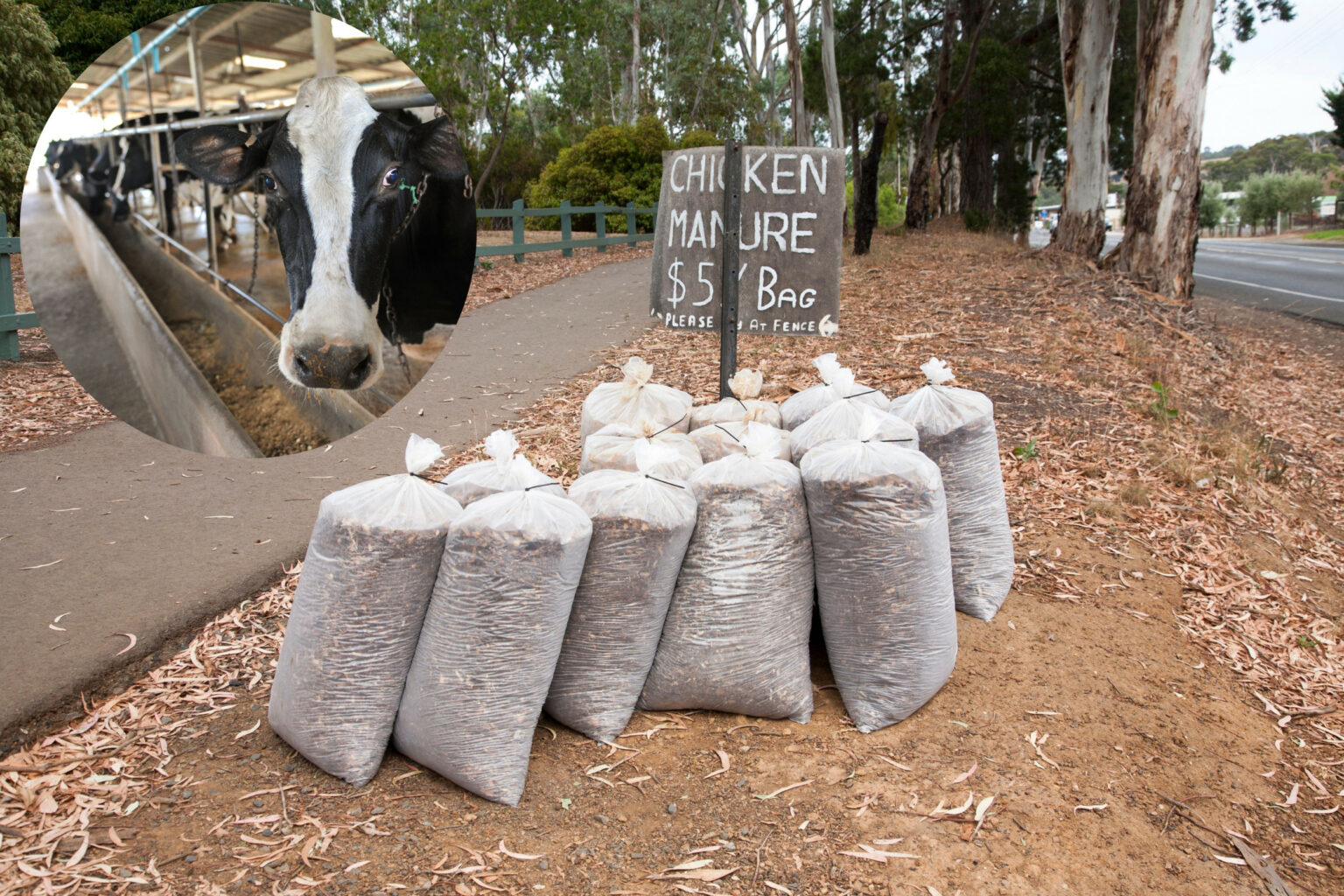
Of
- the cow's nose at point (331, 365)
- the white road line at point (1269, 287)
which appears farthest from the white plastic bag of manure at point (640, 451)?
the white road line at point (1269, 287)

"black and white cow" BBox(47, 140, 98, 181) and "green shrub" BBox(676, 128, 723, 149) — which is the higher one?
"green shrub" BBox(676, 128, 723, 149)

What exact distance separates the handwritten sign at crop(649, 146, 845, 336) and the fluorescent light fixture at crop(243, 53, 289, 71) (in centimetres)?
229

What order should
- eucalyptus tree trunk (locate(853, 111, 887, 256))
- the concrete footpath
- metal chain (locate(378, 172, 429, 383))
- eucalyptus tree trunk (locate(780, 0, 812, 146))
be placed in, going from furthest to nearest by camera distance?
1. eucalyptus tree trunk (locate(780, 0, 812, 146))
2. eucalyptus tree trunk (locate(853, 111, 887, 256))
3. the concrete footpath
4. metal chain (locate(378, 172, 429, 383))

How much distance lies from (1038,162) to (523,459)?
4767 cm

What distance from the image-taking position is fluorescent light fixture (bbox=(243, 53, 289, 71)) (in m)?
1.69

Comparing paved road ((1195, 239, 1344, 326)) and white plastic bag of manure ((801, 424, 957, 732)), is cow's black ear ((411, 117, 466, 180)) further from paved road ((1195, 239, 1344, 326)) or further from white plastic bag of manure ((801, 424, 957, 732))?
paved road ((1195, 239, 1344, 326))

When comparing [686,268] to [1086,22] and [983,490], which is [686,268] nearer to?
[983,490]

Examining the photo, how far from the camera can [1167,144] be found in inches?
428

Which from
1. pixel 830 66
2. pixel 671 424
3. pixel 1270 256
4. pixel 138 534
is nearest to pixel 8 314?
pixel 138 534

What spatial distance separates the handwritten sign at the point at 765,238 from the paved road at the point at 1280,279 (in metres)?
12.8

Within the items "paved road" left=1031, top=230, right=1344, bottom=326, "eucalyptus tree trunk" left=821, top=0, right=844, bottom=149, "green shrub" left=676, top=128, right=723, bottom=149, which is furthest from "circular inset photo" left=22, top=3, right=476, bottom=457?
"green shrub" left=676, top=128, right=723, bottom=149

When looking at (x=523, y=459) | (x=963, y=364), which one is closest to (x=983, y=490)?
(x=523, y=459)

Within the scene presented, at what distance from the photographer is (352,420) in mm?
1878

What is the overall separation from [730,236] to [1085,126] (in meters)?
12.9
